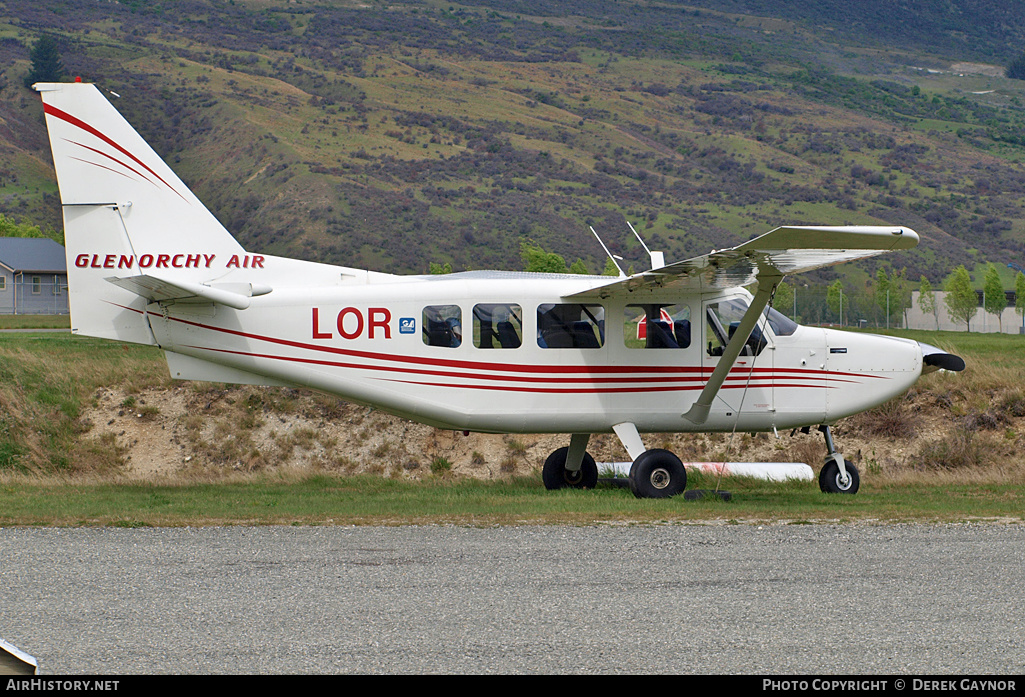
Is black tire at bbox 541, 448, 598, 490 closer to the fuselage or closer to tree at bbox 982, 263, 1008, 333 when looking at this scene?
the fuselage

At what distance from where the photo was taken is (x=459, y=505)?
12.7 meters

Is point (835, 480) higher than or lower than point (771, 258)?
lower

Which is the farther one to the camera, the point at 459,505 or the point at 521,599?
the point at 459,505

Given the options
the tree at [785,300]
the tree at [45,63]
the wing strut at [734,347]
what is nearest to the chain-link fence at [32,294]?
the tree at [785,300]

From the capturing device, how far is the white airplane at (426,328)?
44.1 ft

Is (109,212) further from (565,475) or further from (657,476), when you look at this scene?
(657,476)

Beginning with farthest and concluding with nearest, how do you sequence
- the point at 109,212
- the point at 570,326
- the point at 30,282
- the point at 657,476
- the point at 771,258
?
the point at 30,282 < the point at 570,326 < the point at 657,476 < the point at 109,212 < the point at 771,258

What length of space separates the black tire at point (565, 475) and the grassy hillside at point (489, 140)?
3057 inches

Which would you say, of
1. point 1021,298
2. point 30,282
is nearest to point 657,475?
point 1021,298

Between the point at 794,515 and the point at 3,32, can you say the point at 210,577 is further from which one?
the point at 3,32

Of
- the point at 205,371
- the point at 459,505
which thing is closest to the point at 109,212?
the point at 205,371

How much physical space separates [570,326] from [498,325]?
36.0 inches

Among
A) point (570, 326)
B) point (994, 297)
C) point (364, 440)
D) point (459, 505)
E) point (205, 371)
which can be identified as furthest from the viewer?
point (994, 297)

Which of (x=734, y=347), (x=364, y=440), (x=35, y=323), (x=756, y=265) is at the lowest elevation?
(x=35, y=323)
